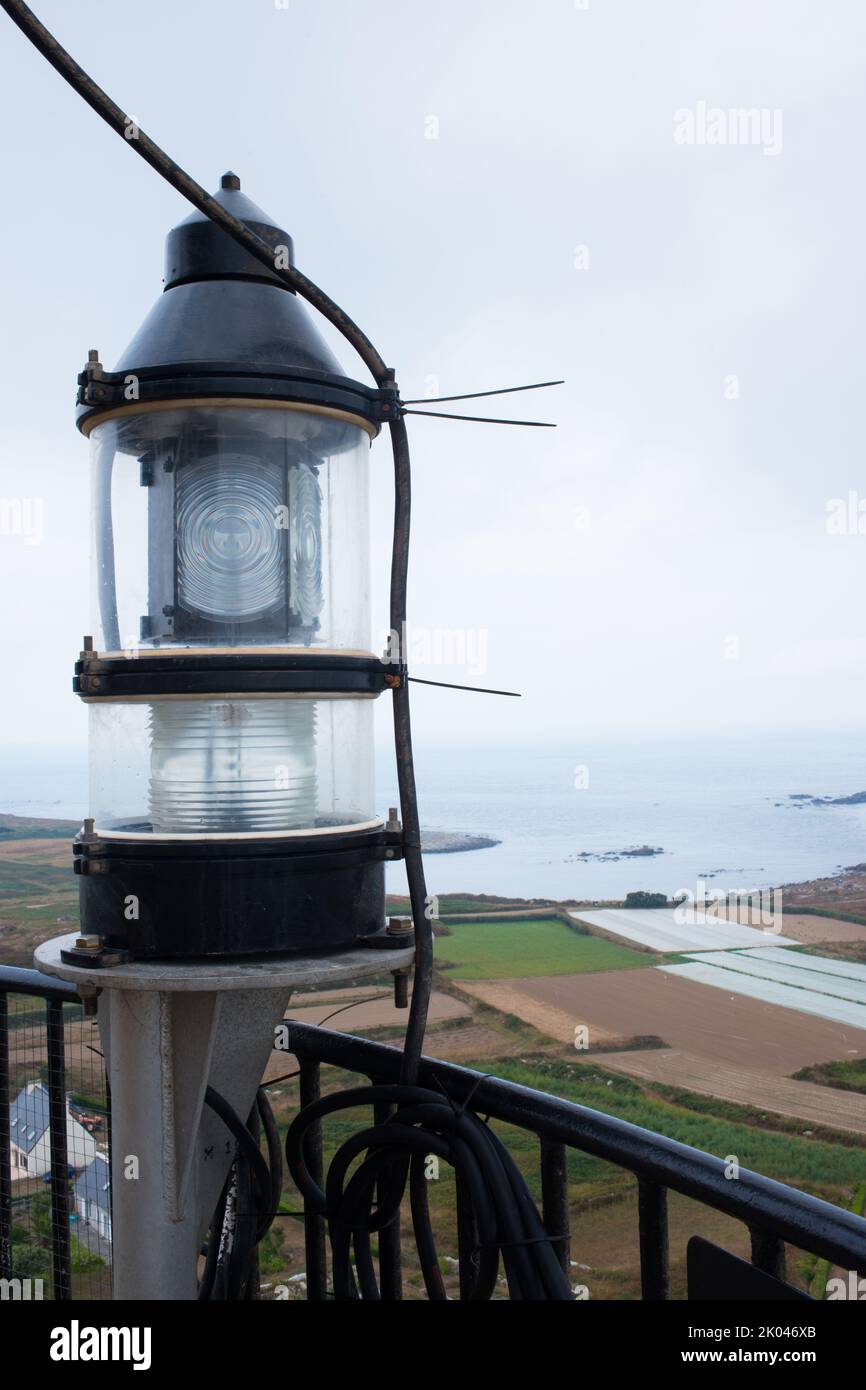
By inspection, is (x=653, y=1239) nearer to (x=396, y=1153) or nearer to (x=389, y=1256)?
(x=396, y=1153)

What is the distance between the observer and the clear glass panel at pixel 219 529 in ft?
5.87

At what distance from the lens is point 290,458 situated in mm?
1853

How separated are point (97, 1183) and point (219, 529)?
4.43 feet

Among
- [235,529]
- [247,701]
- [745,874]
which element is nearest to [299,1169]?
[247,701]

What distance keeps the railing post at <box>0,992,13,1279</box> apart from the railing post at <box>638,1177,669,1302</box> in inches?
68.2

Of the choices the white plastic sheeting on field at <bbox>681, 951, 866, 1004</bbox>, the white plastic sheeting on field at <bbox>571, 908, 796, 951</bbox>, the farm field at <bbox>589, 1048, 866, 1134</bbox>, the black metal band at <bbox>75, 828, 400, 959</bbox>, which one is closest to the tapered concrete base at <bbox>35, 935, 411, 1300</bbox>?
the black metal band at <bbox>75, 828, 400, 959</bbox>

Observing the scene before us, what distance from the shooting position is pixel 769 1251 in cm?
145

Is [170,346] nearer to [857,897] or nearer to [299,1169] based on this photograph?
[299,1169]

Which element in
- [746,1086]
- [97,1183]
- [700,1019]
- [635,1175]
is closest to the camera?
[635,1175]

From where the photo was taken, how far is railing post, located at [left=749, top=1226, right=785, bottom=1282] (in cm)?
144

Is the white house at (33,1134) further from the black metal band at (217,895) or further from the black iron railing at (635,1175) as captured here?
the black metal band at (217,895)

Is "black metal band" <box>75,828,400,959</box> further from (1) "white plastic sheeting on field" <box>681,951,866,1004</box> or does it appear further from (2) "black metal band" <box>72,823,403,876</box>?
(1) "white plastic sheeting on field" <box>681,951,866,1004</box>

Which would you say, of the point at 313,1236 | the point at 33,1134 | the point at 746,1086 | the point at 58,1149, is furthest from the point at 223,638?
the point at 746,1086

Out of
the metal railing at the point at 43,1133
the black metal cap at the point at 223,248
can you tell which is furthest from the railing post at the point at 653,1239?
the black metal cap at the point at 223,248
